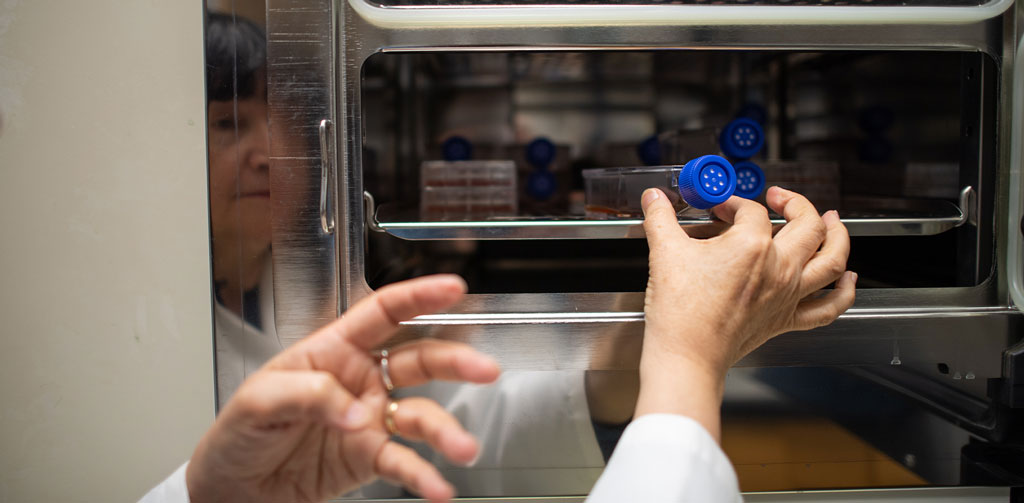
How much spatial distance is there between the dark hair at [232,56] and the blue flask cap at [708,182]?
52 centimetres

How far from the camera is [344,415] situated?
431mm

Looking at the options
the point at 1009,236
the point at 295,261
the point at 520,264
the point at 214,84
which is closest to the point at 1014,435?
the point at 1009,236

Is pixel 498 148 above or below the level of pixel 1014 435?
above

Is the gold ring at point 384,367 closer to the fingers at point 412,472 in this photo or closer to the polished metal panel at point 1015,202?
the fingers at point 412,472

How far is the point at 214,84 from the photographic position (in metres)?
0.68

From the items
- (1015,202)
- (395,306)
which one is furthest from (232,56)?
(1015,202)

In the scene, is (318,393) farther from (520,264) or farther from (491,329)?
(520,264)

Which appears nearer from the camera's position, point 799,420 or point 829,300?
point 829,300

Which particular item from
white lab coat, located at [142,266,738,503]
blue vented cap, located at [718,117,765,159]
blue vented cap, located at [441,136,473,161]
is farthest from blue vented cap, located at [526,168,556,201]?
white lab coat, located at [142,266,738,503]

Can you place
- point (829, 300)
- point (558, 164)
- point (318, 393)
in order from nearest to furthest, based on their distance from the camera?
point (318, 393), point (829, 300), point (558, 164)

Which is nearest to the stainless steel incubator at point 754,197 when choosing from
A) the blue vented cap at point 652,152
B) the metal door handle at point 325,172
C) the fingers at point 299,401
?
the metal door handle at point 325,172

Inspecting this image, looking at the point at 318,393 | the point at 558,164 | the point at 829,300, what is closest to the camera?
the point at 318,393

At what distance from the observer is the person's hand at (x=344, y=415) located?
1.42 ft

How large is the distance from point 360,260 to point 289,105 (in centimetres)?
20
